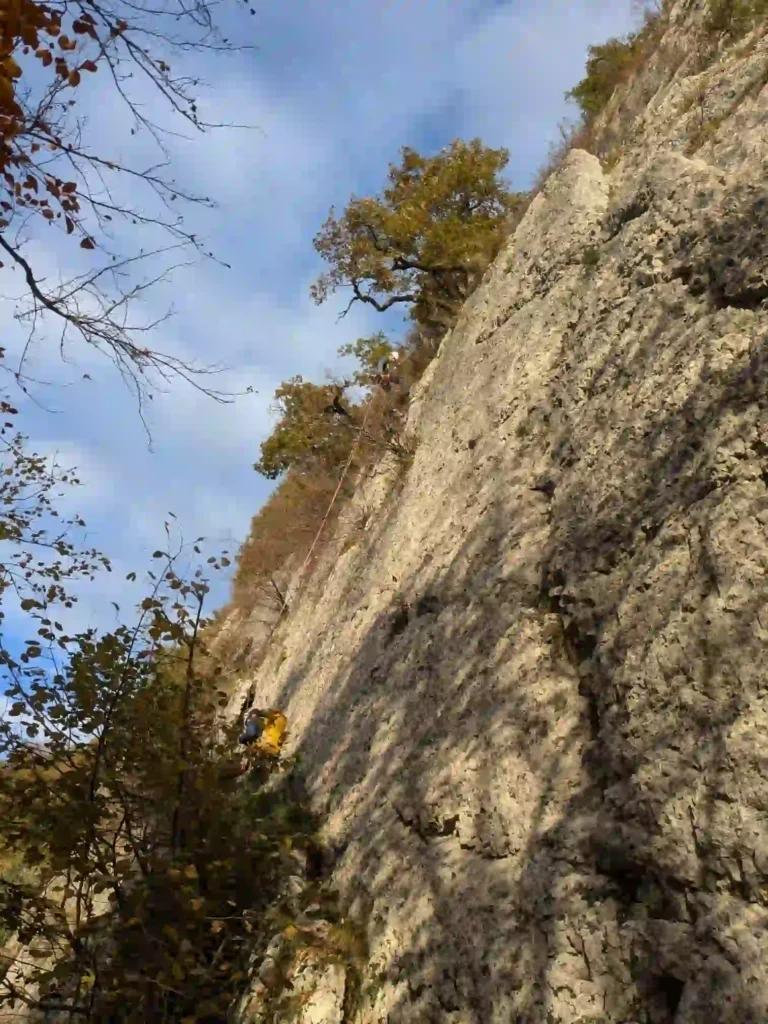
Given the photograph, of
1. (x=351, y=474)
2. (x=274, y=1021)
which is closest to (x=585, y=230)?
(x=274, y=1021)

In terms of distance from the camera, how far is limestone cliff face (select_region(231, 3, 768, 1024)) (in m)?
2.70

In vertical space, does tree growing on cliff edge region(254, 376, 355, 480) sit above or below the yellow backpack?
above

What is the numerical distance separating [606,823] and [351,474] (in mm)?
11870

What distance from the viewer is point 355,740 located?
6.33 m

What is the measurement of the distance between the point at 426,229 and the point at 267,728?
9.90 m

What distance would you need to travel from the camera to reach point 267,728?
354 inches

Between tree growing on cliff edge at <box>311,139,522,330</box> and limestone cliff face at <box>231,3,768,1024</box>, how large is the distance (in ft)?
22.3

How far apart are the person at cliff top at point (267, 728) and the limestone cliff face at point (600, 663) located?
164 centimetres

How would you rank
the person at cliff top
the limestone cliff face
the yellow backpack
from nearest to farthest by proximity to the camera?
the limestone cliff face → the yellow backpack → the person at cliff top

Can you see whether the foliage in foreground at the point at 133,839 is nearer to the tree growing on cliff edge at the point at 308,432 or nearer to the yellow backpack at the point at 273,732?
the yellow backpack at the point at 273,732

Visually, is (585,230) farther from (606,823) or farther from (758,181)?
(606,823)

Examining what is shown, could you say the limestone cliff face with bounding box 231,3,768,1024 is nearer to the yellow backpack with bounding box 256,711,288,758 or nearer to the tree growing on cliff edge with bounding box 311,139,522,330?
the yellow backpack with bounding box 256,711,288,758

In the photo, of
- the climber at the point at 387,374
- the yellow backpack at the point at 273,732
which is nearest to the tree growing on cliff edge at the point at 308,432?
the climber at the point at 387,374

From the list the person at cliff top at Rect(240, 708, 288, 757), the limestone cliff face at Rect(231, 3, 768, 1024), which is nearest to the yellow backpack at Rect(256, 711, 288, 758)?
the person at cliff top at Rect(240, 708, 288, 757)
